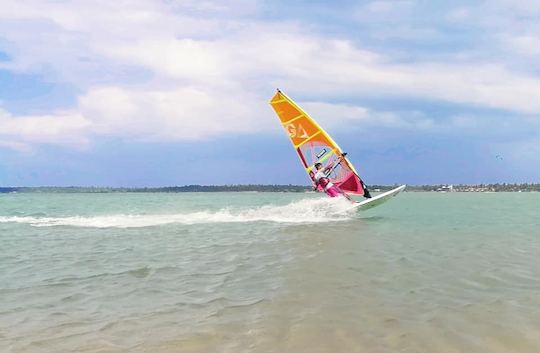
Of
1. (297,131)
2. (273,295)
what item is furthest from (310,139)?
(273,295)

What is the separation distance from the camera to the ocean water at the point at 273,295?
5.59 metres

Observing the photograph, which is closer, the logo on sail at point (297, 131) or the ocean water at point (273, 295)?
the ocean water at point (273, 295)

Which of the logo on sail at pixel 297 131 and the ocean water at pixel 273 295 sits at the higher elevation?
the logo on sail at pixel 297 131

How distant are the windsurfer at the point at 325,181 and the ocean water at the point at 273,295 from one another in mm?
8709

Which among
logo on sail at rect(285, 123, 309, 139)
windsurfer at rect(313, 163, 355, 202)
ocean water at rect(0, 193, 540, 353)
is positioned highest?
logo on sail at rect(285, 123, 309, 139)

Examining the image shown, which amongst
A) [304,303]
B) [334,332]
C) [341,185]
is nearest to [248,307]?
[304,303]

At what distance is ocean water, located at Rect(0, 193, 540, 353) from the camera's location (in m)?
5.59

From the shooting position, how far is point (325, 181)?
24031 millimetres

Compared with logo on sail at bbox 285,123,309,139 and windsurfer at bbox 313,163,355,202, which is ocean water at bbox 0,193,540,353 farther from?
logo on sail at bbox 285,123,309,139

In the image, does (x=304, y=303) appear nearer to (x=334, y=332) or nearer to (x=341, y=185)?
(x=334, y=332)

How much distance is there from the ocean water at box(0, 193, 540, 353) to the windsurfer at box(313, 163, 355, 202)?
871 cm

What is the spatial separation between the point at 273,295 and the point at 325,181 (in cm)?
1652

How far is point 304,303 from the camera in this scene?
7.24 m

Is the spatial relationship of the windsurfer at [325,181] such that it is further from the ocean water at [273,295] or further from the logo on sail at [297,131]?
the ocean water at [273,295]
